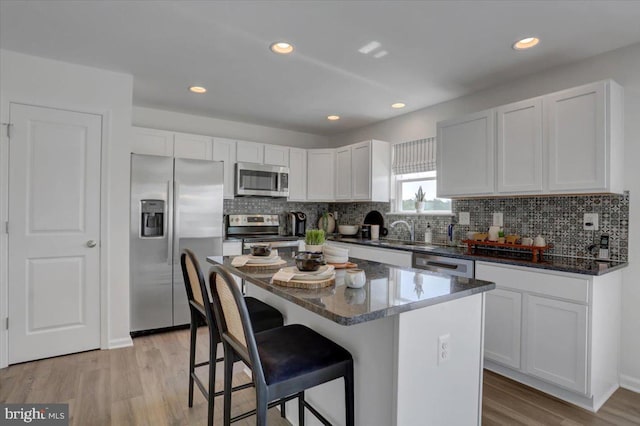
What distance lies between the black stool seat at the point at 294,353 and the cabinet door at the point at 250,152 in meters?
3.12

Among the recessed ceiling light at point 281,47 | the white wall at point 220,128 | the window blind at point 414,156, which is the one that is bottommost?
the window blind at point 414,156

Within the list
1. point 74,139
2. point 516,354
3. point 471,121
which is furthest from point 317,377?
point 74,139

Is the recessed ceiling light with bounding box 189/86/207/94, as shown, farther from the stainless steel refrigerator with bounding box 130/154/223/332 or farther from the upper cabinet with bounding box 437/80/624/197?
the upper cabinet with bounding box 437/80/624/197

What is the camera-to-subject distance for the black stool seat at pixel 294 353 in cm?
130

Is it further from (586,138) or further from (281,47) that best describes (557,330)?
(281,47)

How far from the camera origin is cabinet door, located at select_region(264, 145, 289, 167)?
4594 millimetres

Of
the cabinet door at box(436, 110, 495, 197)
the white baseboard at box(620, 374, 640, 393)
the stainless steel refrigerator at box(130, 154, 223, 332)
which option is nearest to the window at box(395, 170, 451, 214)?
the cabinet door at box(436, 110, 495, 197)

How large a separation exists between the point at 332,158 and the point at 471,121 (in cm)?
221

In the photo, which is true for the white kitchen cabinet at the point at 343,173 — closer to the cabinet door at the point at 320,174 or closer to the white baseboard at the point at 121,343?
the cabinet door at the point at 320,174

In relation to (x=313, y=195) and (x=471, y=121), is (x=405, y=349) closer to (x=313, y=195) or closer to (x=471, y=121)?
(x=471, y=121)

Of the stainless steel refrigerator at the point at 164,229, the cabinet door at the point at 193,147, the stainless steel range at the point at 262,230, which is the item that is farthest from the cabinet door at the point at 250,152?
the stainless steel range at the point at 262,230

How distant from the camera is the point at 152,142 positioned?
12.5ft

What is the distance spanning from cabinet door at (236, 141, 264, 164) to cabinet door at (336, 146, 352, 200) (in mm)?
1097

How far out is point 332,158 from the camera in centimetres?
493
